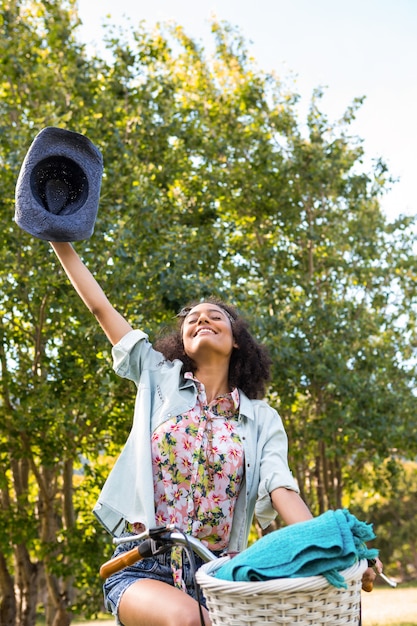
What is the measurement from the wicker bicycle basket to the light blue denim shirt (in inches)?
35.9

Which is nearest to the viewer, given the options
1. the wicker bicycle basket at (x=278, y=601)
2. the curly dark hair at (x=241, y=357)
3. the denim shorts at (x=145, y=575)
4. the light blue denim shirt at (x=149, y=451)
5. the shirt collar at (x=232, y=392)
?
the wicker bicycle basket at (x=278, y=601)

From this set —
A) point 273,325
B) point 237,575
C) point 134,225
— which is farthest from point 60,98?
point 237,575

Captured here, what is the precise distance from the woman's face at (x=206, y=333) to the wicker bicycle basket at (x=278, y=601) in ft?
4.64

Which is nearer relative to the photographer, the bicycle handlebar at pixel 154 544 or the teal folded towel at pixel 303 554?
the teal folded towel at pixel 303 554

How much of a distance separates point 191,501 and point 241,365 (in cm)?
76

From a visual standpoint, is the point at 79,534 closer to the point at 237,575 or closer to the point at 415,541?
the point at 237,575

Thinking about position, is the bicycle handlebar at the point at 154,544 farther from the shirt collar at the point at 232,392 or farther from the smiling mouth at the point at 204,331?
the smiling mouth at the point at 204,331

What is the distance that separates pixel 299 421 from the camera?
14117 millimetres

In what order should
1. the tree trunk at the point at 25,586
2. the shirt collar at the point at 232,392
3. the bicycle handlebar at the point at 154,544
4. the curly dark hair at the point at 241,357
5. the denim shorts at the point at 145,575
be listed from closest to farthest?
1. the bicycle handlebar at the point at 154,544
2. the denim shorts at the point at 145,575
3. the shirt collar at the point at 232,392
4. the curly dark hair at the point at 241,357
5. the tree trunk at the point at 25,586

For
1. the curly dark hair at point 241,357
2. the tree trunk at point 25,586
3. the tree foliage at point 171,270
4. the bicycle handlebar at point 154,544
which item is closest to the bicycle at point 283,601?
the bicycle handlebar at point 154,544

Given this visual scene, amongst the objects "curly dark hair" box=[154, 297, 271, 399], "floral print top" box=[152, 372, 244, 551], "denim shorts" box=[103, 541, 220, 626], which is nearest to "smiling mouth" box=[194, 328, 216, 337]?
"curly dark hair" box=[154, 297, 271, 399]

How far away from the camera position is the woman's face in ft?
11.2

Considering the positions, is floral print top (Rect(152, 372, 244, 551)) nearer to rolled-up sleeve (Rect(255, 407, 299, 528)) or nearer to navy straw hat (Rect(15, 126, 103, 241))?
rolled-up sleeve (Rect(255, 407, 299, 528))

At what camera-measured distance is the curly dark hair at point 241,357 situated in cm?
359
